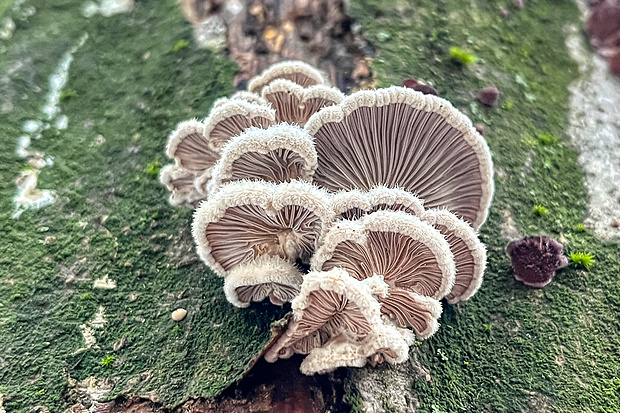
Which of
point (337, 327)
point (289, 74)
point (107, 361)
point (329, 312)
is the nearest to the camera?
point (329, 312)

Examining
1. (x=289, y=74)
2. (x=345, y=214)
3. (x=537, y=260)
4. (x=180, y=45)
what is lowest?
(x=537, y=260)

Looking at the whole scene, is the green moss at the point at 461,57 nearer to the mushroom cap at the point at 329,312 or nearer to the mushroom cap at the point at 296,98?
the mushroom cap at the point at 296,98

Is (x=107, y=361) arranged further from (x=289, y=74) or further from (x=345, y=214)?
(x=289, y=74)

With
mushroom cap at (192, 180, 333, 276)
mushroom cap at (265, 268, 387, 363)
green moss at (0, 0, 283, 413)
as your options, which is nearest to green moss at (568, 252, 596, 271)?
mushroom cap at (265, 268, 387, 363)

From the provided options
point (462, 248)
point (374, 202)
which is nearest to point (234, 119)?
point (374, 202)

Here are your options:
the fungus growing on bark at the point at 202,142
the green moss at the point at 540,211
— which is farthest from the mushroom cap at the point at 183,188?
the green moss at the point at 540,211

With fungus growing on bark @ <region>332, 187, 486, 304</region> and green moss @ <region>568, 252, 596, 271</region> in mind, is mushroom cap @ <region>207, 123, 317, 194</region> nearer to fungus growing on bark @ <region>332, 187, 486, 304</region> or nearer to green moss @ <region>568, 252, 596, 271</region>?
fungus growing on bark @ <region>332, 187, 486, 304</region>
